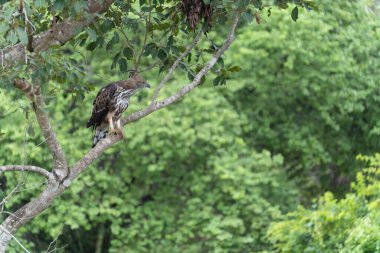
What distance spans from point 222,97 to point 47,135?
25.0 ft

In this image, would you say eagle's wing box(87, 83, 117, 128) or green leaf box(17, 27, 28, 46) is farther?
eagle's wing box(87, 83, 117, 128)

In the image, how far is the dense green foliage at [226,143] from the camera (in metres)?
12.0

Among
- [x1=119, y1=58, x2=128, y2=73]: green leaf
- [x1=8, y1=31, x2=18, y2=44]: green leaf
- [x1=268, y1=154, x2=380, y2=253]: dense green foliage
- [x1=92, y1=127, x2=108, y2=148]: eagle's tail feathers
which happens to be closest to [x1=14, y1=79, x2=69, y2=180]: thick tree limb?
[x1=8, y1=31, x2=18, y2=44]: green leaf

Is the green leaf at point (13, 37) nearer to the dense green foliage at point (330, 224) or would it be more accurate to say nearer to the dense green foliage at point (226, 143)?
the dense green foliage at point (330, 224)

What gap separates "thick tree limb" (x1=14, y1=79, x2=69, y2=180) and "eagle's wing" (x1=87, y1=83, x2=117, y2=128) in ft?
5.31

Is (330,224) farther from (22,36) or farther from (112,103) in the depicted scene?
(22,36)

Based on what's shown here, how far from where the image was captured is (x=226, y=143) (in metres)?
12.6

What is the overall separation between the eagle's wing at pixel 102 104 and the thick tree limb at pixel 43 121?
1619 mm

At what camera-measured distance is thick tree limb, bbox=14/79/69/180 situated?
517 cm

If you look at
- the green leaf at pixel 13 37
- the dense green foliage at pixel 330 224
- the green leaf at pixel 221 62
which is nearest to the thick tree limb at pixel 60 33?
the green leaf at pixel 13 37

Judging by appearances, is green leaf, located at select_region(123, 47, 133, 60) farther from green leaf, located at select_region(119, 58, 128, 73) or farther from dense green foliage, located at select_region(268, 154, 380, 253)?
dense green foliage, located at select_region(268, 154, 380, 253)

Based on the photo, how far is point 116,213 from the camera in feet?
39.5

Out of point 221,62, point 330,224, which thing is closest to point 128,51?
point 221,62

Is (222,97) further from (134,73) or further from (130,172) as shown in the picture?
(134,73)
